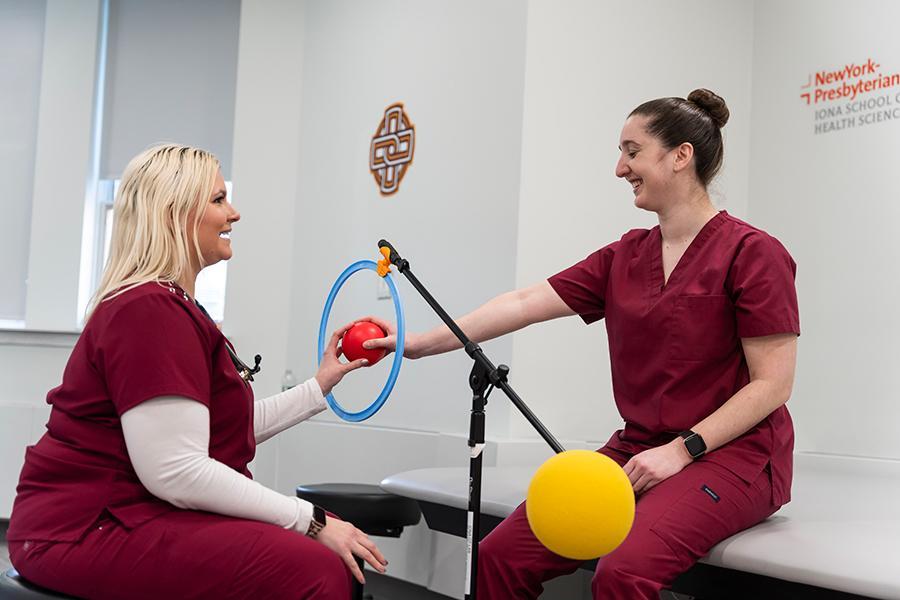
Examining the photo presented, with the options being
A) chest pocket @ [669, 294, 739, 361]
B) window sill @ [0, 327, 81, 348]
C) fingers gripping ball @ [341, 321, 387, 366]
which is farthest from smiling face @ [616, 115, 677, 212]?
window sill @ [0, 327, 81, 348]

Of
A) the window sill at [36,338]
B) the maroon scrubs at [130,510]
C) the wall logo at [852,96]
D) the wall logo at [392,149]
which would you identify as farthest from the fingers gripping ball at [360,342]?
the window sill at [36,338]

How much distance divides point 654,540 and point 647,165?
74 cm

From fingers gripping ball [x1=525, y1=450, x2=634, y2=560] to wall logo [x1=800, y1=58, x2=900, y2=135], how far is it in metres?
2.16

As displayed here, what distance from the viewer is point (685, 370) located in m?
1.91

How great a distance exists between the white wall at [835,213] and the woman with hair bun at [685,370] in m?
1.38

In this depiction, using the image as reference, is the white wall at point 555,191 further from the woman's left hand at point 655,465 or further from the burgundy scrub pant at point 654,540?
the woman's left hand at point 655,465

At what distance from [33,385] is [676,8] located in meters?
3.15

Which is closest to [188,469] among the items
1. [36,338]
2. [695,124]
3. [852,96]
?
[695,124]

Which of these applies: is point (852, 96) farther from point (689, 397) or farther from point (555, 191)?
point (689, 397)

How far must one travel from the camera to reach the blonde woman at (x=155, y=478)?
146 centimetres

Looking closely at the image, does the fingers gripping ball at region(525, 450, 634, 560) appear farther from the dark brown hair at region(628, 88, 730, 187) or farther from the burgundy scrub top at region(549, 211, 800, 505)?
the dark brown hair at region(628, 88, 730, 187)

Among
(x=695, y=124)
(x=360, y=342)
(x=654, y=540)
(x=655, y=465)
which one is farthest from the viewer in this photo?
Answer: (x=360, y=342)

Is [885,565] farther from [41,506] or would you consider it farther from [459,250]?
[459,250]

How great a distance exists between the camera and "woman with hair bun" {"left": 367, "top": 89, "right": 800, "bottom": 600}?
1.75m
